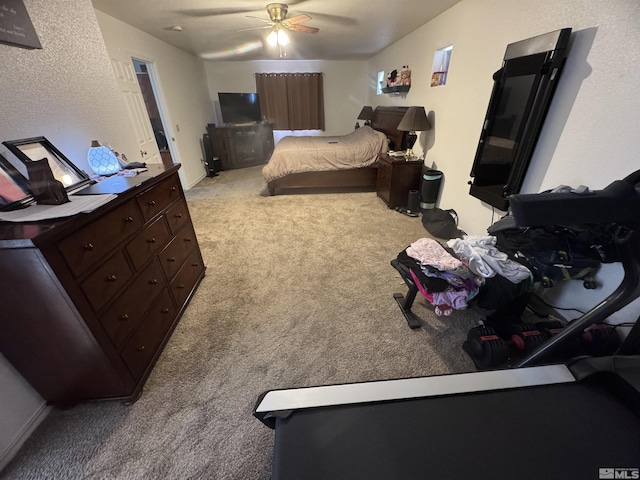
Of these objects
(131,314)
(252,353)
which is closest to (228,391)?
(252,353)

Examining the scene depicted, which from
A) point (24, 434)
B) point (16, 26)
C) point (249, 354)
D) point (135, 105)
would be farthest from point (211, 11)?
point (24, 434)

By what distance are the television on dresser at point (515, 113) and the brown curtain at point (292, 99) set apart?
5161 millimetres

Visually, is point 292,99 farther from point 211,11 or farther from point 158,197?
point 158,197

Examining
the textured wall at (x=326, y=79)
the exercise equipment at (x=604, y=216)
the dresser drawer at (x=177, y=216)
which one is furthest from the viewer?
the textured wall at (x=326, y=79)

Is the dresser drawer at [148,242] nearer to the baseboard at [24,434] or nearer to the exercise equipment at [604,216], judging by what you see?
the baseboard at [24,434]

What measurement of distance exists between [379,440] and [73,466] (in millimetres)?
1331

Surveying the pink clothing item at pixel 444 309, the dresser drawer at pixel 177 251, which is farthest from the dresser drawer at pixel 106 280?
the pink clothing item at pixel 444 309

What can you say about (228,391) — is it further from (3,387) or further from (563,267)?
(563,267)

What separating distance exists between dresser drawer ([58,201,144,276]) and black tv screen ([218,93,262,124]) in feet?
17.7

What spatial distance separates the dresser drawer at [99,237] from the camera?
1031 mm

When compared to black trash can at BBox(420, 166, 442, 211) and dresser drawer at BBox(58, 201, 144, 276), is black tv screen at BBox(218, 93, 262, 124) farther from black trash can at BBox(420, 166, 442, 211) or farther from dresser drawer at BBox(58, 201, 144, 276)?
dresser drawer at BBox(58, 201, 144, 276)

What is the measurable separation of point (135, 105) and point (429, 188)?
395 centimetres

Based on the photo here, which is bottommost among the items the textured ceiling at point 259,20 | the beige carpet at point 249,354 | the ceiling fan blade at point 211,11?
the beige carpet at point 249,354

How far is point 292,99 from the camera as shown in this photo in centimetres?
648
